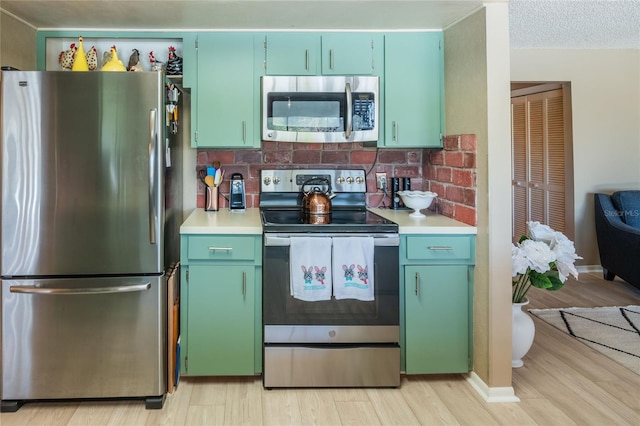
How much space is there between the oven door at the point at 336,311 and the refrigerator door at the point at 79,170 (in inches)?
25.8

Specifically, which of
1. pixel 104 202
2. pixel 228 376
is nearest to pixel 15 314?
pixel 104 202

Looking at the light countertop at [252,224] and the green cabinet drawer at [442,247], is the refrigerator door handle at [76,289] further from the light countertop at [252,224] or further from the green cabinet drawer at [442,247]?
the green cabinet drawer at [442,247]

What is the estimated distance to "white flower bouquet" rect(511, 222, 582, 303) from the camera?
2729 millimetres

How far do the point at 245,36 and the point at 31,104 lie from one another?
1169mm

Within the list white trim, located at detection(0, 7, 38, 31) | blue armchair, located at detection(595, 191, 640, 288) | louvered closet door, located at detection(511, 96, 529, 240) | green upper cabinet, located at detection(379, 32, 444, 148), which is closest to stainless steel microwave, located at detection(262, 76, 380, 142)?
green upper cabinet, located at detection(379, 32, 444, 148)

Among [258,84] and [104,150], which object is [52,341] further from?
[258,84]

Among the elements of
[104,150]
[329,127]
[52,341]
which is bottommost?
[52,341]

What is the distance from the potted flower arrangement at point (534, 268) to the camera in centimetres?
273

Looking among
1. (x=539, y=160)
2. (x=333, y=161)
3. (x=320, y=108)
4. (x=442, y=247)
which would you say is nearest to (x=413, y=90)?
(x=320, y=108)

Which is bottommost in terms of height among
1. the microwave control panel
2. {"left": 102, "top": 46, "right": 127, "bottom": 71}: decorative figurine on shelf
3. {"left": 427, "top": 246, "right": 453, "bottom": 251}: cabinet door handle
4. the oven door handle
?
{"left": 427, "top": 246, "right": 453, "bottom": 251}: cabinet door handle

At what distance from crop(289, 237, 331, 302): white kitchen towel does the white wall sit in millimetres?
3859

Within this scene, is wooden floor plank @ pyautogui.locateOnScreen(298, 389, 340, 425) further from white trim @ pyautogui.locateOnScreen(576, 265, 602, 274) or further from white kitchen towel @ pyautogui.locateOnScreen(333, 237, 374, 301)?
white trim @ pyautogui.locateOnScreen(576, 265, 602, 274)

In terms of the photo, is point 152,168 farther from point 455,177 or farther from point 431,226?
point 455,177

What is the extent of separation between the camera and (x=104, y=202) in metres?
2.31
